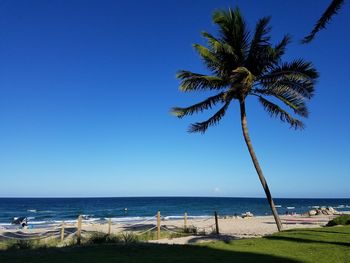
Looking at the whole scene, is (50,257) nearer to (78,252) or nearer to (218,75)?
(78,252)

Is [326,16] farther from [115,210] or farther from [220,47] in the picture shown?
[115,210]

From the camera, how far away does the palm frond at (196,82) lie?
17.6 metres

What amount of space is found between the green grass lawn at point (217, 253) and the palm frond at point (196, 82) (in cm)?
692

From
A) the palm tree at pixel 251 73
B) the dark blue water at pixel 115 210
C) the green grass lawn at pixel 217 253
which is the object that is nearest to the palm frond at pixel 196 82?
the palm tree at pixel 251 73

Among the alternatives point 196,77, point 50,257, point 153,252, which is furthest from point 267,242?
point 196,77

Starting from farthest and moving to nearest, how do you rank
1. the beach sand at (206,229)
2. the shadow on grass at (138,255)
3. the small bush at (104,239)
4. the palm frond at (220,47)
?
1. the beach sand at (206,229)
2. the palm frond at (220,47)
3. the small bush at (104,239)
4. the shadow on grass at (138,255)

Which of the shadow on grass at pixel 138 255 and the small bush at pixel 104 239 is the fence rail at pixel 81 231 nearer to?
the small bush at pixel 104 239

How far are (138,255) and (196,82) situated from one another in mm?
8942

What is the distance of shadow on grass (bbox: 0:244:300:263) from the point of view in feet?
31.9

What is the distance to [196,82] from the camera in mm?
17891

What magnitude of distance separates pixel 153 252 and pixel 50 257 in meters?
2.54

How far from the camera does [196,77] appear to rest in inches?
693

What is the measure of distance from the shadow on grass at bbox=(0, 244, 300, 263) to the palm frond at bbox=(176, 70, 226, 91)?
7575 millimetres

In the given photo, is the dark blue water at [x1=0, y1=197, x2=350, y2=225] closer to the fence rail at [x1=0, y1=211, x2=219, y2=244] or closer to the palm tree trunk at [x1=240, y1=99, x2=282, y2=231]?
the fence rail at [x1=0, y1=211, x2=219, y2=244]
